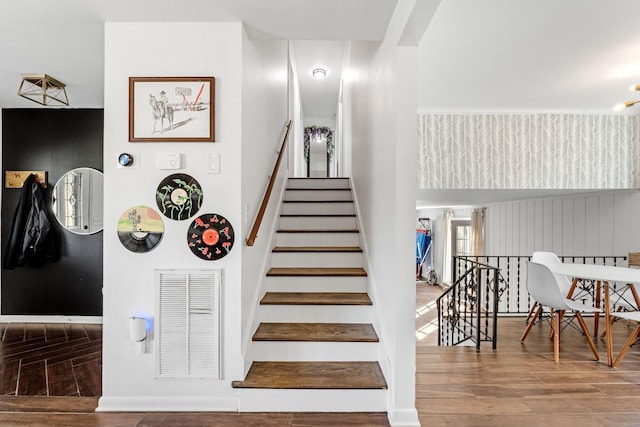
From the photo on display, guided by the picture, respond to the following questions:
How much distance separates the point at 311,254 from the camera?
3357 millimetres

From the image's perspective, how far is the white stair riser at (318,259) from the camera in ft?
11.0

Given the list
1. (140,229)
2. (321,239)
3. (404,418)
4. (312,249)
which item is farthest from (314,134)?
(404,418)

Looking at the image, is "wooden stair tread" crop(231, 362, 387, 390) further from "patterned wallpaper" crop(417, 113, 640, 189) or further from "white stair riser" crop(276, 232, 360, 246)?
"patterned wallpaper" crop(417, 113, 640, 189)

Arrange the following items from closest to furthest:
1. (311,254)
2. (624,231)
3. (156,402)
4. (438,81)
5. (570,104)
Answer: (156,402) → (311,254) → (438,81) → (570,104) → (624,231)

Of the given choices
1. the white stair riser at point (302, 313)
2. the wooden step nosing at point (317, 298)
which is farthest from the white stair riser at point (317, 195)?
the white stair riser at point (302, 313)

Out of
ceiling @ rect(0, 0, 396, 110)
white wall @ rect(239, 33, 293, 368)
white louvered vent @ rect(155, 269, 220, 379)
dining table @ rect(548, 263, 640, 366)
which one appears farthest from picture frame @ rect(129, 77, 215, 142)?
dining table @ rect(548, 263, 640, 366)

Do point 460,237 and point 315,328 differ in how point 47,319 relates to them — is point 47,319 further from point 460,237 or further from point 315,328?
point 460,237

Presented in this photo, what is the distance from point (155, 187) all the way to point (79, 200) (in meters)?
2.42

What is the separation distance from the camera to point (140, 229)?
7.55ft

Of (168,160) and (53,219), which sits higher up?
(168,160)

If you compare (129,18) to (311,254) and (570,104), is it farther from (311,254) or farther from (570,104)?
(570,104)

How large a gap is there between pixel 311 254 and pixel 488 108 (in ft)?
10.9

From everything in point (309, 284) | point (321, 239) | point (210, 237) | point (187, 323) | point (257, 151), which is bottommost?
point (187, 323)

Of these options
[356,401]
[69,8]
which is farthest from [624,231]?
[69,8]
